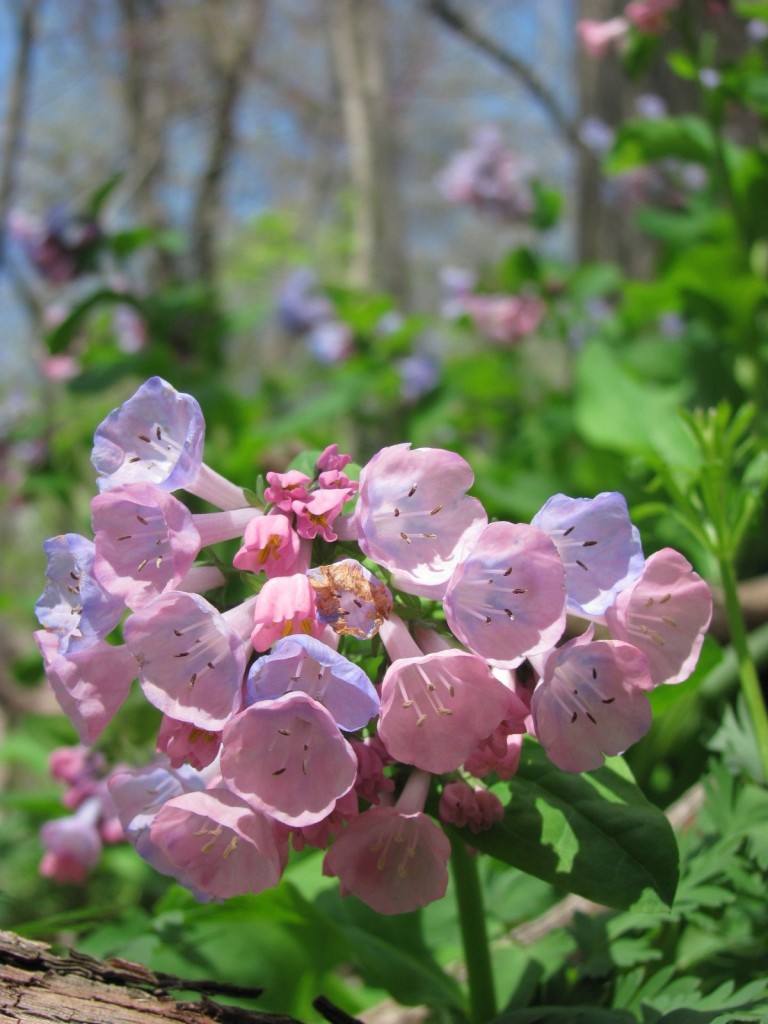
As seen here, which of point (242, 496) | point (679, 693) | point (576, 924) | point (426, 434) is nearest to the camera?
point (242, 496)

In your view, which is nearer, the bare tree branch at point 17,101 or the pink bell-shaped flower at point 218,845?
the pink bell-shaped flower at point 218,845

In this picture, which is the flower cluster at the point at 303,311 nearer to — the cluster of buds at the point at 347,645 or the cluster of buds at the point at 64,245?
the cluster of buds at the point at 64,245

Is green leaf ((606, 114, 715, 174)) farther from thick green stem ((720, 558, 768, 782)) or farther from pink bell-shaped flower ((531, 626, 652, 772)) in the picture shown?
pink bell-shaped flower ((531, 626, 652, 772))

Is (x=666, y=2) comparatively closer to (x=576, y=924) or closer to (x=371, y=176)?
(x=576, y=924)

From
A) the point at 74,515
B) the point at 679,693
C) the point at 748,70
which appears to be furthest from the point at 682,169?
the point at 679,693

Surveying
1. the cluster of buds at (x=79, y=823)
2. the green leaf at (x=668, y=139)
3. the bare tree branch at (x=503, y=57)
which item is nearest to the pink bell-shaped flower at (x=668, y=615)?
the cluster of buds at (x=79, y=823)

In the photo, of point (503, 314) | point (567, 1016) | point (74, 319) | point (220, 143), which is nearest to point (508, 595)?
point (567, 1016)
